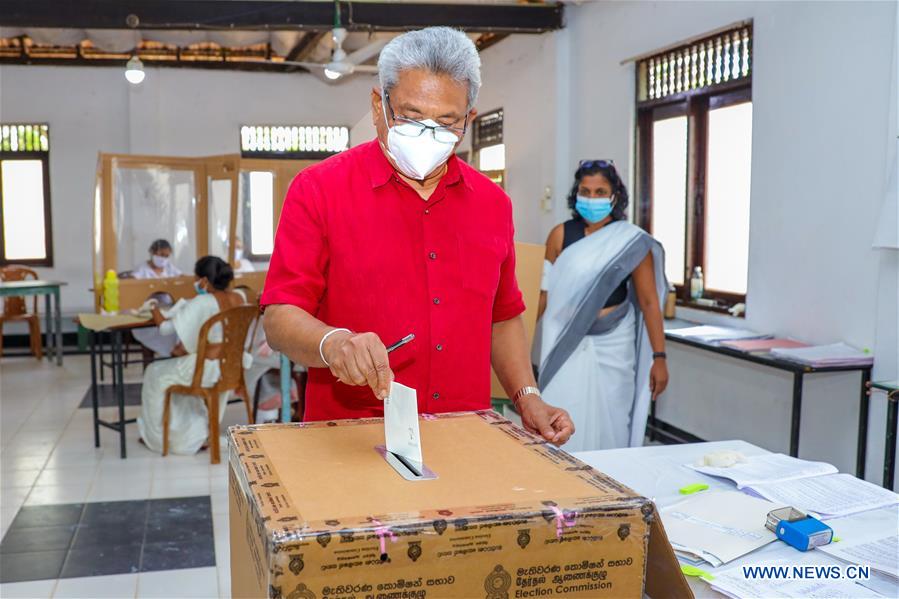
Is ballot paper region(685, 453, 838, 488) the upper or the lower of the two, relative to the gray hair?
lower

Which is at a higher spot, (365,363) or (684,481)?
(365,363)

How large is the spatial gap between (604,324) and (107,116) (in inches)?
287

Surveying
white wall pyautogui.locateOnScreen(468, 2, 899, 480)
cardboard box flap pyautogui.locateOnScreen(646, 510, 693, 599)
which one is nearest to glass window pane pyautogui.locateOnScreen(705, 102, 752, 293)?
white wall pyautogui.locateOnScreen(468, 2, 899, 480)

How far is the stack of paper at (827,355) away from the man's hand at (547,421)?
2146 millimetres

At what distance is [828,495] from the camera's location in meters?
1.55

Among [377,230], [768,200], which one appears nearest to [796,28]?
[768,200]

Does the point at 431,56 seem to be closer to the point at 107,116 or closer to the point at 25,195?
the point at 107,116

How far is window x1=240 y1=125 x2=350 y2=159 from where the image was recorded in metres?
9.30

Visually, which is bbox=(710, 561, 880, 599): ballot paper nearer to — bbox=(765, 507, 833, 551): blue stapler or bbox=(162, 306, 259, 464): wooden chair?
bbox=(765, 507, 833, 551): blue stapler

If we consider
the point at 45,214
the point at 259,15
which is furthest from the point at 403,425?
the point at 45,214

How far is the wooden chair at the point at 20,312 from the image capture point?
784 cm

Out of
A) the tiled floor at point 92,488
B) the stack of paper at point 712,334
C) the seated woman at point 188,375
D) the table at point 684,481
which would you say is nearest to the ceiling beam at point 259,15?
the seated woman at point 188,375

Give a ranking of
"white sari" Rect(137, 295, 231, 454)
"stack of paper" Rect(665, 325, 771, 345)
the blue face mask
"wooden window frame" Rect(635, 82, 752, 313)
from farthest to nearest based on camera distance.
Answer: "white sari" Rect(137, 295, 231, 454), "wooden window frame" Rect(635, 82, 752, 313), "stack of paper" Rect(665, 325, 771, 345), the blue face mask

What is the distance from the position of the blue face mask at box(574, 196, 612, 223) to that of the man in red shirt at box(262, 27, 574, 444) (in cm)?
189
